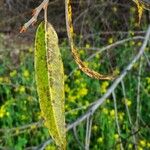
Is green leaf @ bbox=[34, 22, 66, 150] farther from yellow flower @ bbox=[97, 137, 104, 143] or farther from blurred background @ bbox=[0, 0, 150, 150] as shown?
yellow flower @ bbox=[97, 137, 104, 143]

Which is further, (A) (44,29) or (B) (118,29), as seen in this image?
(B) (118,29)

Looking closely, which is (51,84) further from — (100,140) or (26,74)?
(26,74)

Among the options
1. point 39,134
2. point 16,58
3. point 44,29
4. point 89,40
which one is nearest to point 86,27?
point 89,40

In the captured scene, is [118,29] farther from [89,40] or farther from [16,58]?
[16,58]

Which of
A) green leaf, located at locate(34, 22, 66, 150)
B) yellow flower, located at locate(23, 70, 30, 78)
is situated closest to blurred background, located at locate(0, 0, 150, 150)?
yellow flower, located at locate(23, 70, 30, 78)

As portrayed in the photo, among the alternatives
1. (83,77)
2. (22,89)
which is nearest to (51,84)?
(22,89)

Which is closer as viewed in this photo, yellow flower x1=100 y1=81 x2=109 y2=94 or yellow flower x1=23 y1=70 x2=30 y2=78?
yellow flower x1=100 y1=81 x2=109 y2=94
